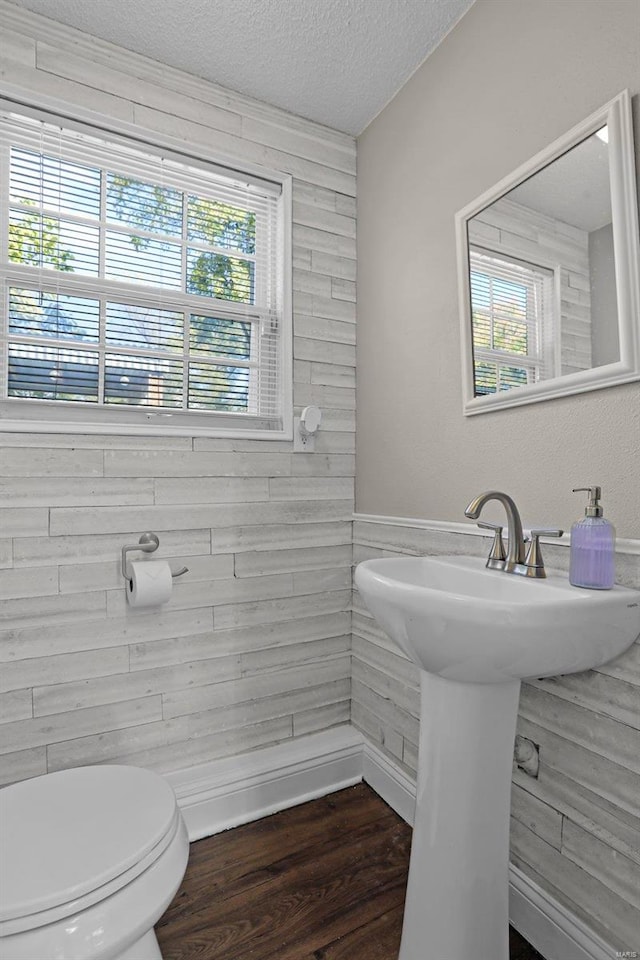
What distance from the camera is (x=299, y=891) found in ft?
4.65

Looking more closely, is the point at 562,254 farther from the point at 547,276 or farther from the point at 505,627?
the point at 505,627

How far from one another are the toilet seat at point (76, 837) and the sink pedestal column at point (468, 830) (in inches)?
22.5

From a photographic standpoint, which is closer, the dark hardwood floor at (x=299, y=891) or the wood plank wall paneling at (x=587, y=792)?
the wood plank wall paneling at (x=587, y=792)

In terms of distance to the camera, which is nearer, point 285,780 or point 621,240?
point 621,240

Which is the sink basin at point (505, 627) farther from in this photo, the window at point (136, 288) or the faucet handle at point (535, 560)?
the window at point (136, 288)

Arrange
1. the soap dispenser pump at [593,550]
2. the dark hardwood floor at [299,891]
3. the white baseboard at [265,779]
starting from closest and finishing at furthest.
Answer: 1. the soap dispenser pump at [593,550]
2. the dark hardwood floor at [299,891]
3. the white baseboard at [265,779]

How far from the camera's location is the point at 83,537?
5.13 feet

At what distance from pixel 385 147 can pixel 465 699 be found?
1.87 m

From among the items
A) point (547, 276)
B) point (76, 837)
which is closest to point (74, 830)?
point (76, 837)

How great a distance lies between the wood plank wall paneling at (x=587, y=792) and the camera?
3.48 ft

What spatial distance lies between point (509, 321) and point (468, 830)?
1.22m

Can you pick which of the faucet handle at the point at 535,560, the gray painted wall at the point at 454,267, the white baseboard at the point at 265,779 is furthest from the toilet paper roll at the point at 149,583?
the faucet handle at the point at 535,560

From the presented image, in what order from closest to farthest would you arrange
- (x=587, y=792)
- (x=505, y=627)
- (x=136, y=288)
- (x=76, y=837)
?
(x=505, y=627) → (x=76, y=837) → (x=587, y=792) → (x=136, y=288)

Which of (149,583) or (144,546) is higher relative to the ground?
(144,546)
